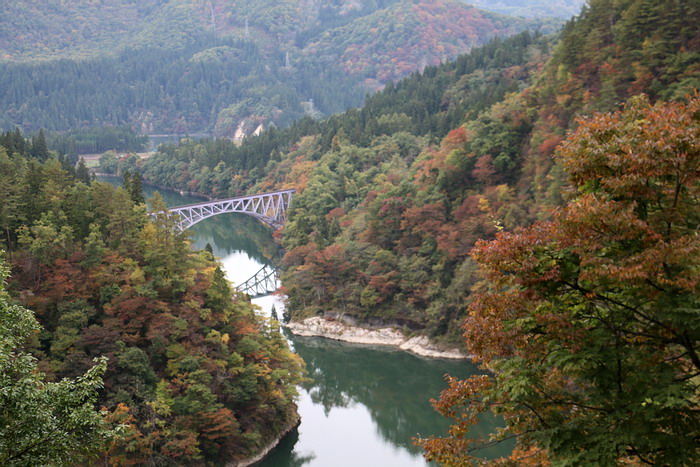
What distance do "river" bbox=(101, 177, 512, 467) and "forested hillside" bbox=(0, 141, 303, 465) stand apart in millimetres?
1416

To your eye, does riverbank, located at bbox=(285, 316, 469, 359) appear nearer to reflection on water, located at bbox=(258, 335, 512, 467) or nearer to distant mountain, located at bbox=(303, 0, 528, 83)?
reflection on water, located at bbox=(258, 335, 512, 467)

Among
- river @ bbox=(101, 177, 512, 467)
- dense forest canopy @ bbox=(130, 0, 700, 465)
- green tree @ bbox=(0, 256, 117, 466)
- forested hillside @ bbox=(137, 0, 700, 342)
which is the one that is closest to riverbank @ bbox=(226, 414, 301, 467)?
river @ bbox=(101, 177, 512, 467)

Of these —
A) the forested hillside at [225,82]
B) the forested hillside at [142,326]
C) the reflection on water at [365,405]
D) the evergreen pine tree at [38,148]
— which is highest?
the forested hillside at [225,82]

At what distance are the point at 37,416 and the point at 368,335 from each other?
98.8ft

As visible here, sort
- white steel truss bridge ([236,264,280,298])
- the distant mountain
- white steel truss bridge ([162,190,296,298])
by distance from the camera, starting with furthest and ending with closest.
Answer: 1. the distant mountain
2. white steel truss bridge ([162,190,296,298])
3. white steel truss bridge ([236,264,280,298])

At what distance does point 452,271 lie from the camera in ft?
123

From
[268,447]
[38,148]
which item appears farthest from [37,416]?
[38,148]

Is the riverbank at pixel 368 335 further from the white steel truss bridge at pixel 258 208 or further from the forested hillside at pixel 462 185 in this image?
the white steel truss bridge at pixel 258 208

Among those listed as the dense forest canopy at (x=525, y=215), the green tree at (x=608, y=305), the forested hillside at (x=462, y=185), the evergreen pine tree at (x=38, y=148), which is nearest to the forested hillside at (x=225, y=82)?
the dense forest canopy at (x=525, y=215)

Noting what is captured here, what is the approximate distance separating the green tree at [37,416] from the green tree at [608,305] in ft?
14.2

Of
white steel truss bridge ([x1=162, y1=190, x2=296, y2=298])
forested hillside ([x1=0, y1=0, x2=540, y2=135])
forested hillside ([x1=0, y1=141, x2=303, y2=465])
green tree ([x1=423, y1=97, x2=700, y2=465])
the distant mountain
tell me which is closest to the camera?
green tree ([x1=423, y1=97, x2=700, y2=465])

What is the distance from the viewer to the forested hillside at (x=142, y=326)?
22.0 m

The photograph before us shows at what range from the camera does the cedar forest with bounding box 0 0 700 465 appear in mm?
7492

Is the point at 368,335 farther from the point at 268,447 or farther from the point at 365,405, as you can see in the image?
the point at 268,447
